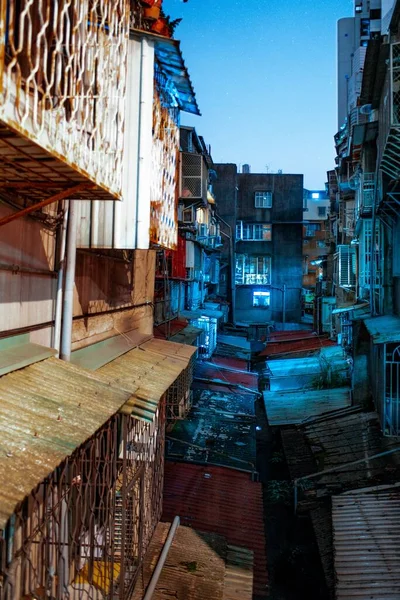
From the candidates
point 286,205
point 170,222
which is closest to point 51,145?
point 170,222

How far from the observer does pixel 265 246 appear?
51531 mm

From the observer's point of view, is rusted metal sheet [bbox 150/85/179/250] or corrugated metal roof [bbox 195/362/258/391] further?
corrugated metal roof [bbox 195/362/258/391]

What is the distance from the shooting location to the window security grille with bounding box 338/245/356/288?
26781mm

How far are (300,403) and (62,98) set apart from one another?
60.5 feet

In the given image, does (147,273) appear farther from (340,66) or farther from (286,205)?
(286,205)

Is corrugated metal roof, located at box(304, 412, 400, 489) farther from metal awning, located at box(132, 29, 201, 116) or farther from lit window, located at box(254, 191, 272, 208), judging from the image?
lit window, located at box(254, 191, 272, 208)

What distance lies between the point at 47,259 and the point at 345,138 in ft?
96.1

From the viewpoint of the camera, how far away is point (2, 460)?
11.0 ft

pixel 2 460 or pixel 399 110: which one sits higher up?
pixel 399 110

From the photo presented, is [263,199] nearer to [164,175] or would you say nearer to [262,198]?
[262,198]

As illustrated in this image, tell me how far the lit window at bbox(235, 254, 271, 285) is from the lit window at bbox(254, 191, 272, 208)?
6083 mm

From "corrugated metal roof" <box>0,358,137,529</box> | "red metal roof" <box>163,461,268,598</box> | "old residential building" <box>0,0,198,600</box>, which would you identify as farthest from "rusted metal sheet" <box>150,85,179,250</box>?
"red metal roof" <box>163,461,268,598</box>

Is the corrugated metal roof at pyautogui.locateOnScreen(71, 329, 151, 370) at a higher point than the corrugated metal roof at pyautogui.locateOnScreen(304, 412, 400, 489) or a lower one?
higher

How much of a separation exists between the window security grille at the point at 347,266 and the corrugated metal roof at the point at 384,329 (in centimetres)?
1016
